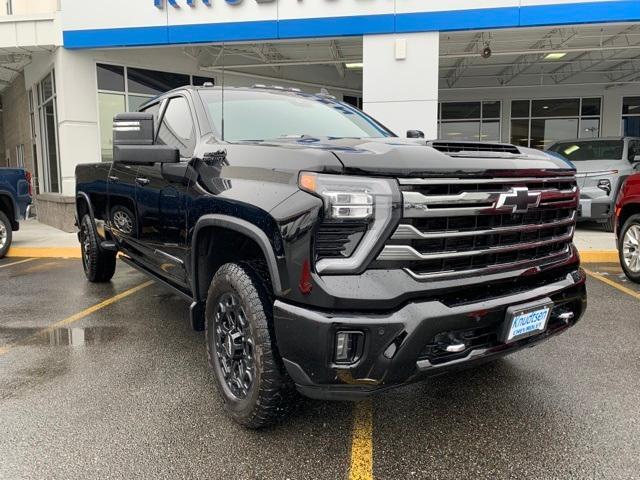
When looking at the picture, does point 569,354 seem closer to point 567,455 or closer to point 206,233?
point 567,455

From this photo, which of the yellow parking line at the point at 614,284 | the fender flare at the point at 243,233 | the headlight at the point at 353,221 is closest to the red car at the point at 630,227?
the yellow parking line at the point at 614,284

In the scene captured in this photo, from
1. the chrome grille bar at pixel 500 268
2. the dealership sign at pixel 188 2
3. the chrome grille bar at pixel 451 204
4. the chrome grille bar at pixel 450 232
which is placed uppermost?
the dealership sign at pixel 188 2

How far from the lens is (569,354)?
4098 millimetres

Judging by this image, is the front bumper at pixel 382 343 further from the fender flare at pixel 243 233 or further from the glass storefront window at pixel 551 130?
the glass storefront window at pixel 551 130

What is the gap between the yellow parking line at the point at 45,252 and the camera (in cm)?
907

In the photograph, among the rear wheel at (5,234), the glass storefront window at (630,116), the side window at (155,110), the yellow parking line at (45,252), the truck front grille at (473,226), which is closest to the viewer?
the truck front grille at (473,226)

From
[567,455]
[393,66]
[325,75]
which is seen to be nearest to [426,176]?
[567,455]

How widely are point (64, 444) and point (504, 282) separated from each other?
97.2 inches

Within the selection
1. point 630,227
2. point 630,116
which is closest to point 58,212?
point 630,227

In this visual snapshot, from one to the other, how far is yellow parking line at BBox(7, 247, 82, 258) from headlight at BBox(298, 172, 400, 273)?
25.6ft

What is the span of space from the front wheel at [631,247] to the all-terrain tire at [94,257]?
6020mm

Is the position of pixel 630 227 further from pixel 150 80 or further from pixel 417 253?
pixel 150 80

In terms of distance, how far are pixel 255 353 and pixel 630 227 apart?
16.9 ft

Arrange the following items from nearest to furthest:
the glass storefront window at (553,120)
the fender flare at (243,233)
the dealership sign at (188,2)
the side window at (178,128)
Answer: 1. the fender flare at (243,233)
2. the side window at (178,128)
3. the dealership sign at (188,2)
4. the glass storefront window at (553,120)
